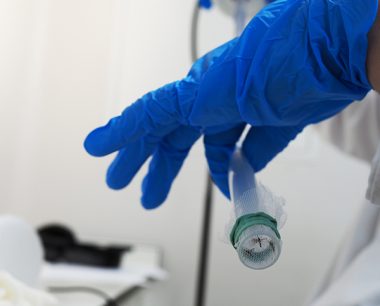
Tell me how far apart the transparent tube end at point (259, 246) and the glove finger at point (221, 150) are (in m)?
0.28

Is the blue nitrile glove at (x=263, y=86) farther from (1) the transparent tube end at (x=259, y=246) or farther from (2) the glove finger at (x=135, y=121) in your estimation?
(1) the transparent tube end at (x=259, y=246)

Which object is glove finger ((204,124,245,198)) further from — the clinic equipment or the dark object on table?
the dark object on table

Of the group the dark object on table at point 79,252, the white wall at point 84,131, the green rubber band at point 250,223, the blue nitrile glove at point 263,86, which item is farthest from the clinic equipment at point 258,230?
the dark object on table at point 79,252

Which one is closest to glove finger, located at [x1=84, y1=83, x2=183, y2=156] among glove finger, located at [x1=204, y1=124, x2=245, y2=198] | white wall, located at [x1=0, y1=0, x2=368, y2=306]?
glove finger, located at [x1=204, y1=124, x2=245, y2=198]

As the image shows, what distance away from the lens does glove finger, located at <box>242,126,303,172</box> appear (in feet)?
1.90

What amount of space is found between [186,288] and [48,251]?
385 mm

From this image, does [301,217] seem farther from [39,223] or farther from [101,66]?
[39,223]

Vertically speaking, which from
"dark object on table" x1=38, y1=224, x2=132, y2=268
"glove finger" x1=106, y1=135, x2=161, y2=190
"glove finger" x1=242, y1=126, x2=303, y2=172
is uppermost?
"glove finger" x1=106, y1=135, x2=161, y2=190

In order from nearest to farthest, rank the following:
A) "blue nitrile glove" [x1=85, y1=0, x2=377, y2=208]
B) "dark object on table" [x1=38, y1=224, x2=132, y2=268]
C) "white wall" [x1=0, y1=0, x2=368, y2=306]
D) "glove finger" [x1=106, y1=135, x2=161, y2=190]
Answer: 1. "blue nitrile glove" [x1=85, y1=0, x2=377, y2=208]
2. "glove finger" [x1=106, y1=135, x2=161, y2=190]
3. "white wall" [x1=0, y1=0, x2=368, y2=306]
4. "dark object on table" [x1=38, y1=224, x2=132, y2=268]

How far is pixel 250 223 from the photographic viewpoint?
0.30 meters

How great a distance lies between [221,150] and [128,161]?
0.14m

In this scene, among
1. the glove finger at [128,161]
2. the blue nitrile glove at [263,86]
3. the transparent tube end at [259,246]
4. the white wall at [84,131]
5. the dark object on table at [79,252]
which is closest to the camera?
the transparent tube end at [259,246]

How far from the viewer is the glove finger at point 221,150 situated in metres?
0.58

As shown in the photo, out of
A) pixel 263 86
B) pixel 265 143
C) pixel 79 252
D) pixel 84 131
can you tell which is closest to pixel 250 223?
pixel 263 86
